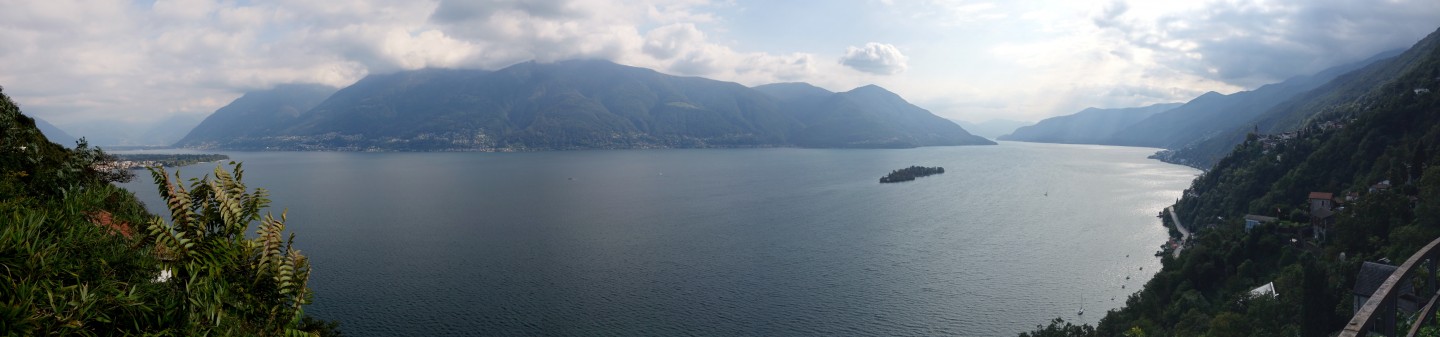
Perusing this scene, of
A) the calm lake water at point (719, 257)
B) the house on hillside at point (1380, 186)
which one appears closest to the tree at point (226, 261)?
the calm lake water at point (719, 257)

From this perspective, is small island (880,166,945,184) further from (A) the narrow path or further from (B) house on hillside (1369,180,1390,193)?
(B) house on hillside (1369,180,1390,193)

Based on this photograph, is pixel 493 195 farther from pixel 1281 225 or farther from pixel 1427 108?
pixel 1427 108

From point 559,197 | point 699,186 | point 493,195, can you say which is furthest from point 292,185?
point 699,186

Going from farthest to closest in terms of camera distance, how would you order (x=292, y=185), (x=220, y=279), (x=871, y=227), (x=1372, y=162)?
1. (x=292, y=185)
2. (x=871, y=227)
3. (x=1372, y=162)
4. (x=220, y=279)

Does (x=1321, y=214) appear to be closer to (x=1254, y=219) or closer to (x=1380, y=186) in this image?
(x=1380, y=186)

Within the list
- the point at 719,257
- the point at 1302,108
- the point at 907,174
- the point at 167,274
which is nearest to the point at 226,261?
the point at 167,274

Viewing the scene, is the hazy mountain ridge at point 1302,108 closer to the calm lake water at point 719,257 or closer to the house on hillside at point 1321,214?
the calm lake water at point 719,257

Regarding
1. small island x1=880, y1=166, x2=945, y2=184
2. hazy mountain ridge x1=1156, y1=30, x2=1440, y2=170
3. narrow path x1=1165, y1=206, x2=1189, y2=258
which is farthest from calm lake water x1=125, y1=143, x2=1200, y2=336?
hazy mountain ridge x1=1156, y1=30, x2=1440, y2=170
